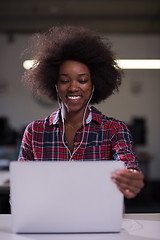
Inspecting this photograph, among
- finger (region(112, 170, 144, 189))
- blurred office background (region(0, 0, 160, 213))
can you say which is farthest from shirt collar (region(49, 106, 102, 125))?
blurred office background (region(0, 0, 160, 213))

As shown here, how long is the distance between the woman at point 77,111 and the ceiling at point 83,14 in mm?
3384

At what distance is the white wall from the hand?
5195 mm

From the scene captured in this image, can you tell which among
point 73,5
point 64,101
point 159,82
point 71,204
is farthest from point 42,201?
point 159,82

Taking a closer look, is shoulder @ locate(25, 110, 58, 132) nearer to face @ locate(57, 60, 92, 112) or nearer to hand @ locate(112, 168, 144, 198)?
face @ locate(57, 60, 92, 112)

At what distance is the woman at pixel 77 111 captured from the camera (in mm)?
1647

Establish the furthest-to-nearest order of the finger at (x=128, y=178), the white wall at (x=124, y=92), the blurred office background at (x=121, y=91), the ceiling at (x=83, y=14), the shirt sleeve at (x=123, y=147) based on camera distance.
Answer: the white wall at (x=124, y=92), the blurred office background at (x=121, y=91), the ceiling at (x=83, y=14), the shirt sleeve at (x=123, y=147), the finger at (x=128, y=178)

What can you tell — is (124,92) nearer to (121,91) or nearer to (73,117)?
(121,91)

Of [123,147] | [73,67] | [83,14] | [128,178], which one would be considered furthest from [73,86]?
[83,14]

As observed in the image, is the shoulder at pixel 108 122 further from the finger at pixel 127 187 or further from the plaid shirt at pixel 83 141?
the finger at pixel 127 187

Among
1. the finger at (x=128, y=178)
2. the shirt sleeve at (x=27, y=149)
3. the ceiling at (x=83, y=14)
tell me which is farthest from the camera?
the ceiling at (x=83, y=14)

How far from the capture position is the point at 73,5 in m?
5.13

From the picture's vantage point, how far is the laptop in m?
0.98

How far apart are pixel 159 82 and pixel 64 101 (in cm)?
491

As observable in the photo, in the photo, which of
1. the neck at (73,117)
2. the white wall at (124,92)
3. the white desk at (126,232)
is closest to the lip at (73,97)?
the neck at (73,117)
